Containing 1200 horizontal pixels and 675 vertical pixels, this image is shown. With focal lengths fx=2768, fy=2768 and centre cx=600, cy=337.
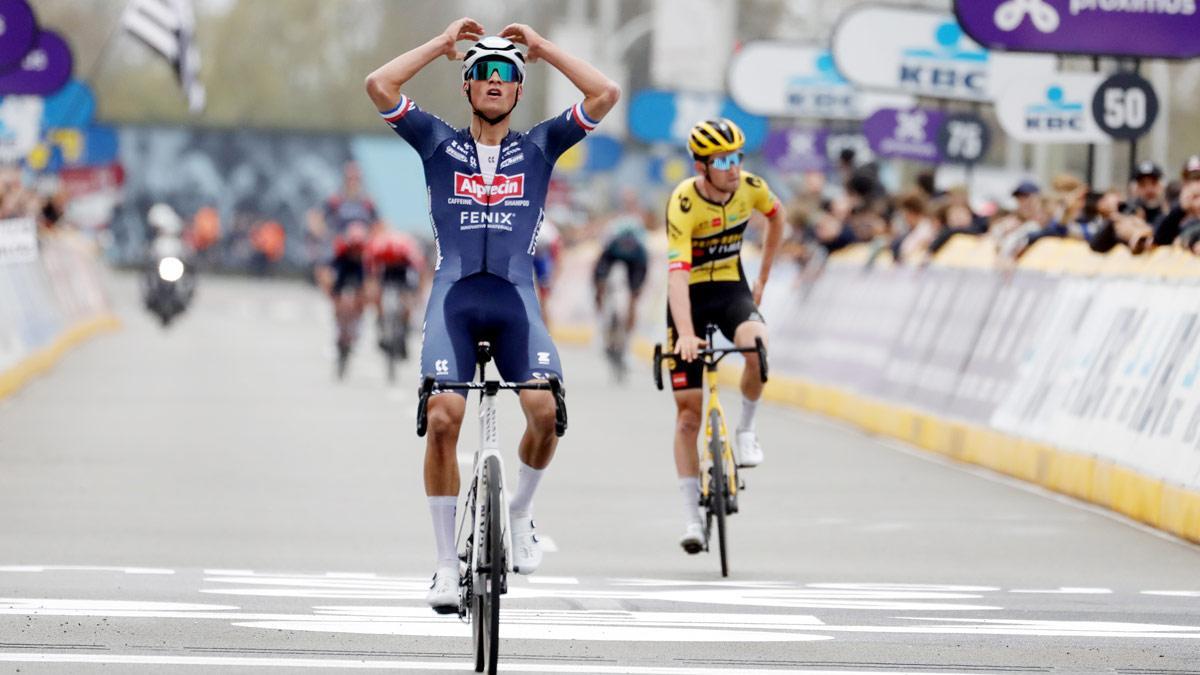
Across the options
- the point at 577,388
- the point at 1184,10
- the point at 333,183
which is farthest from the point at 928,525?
the point at 333,183

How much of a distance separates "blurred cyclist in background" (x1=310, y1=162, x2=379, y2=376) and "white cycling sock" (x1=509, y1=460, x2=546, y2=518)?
1799 cm

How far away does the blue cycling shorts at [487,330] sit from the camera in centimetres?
938

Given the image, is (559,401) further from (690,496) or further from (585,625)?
(690,496)

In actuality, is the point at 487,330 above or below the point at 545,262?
below

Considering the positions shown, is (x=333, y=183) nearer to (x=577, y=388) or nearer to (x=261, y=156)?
(x=261, y=156)

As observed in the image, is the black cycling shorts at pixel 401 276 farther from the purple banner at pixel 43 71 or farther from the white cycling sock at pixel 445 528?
the white cycling sock at pixel 445 528

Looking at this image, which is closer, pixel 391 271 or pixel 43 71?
pixel 43 71

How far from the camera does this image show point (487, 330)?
953 cm

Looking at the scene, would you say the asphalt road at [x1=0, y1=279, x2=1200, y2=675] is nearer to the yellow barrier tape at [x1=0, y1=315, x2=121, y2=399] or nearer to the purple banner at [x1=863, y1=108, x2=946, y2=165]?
the yellow barrier tape at [x1=0, y1=315, x2=121, y2=399]

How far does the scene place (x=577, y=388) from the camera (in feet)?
90.2

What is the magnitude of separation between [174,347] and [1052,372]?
19.7 metres

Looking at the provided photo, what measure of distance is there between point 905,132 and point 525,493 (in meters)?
18.5

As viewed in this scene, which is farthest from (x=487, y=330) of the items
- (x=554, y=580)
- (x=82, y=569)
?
(x=82, y=569)

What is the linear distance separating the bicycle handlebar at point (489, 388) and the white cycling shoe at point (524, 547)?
46 centimetres
